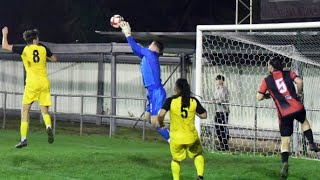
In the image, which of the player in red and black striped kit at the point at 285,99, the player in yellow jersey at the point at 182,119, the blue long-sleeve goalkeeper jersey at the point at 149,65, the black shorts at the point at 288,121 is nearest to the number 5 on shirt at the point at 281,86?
the player in red and black striped kit at the point at 285,99

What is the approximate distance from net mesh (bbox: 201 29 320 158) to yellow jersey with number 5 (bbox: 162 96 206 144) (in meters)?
5.49

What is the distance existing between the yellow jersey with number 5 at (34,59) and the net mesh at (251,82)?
14.0 feet

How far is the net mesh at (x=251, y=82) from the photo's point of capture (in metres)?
16.8

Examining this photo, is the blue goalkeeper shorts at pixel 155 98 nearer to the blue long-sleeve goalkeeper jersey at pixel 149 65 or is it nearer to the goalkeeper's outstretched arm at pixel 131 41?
the blue long-sleeve goalkeeper jersey at pixel 149 65

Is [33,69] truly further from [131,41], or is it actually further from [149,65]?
[149,65]

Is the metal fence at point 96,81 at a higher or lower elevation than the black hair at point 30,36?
lower

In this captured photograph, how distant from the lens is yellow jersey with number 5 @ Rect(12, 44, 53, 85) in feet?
47.2

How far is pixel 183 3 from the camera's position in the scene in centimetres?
3606

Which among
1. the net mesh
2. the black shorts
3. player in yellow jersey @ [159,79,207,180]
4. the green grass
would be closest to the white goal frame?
the net mesh

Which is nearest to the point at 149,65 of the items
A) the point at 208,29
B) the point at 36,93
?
the point at 36,93

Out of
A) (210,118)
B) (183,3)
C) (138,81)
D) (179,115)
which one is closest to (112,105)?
(138,81)

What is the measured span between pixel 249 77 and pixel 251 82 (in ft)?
0.50

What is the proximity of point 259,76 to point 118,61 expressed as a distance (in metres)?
6.92

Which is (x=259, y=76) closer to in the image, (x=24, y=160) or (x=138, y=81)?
(x=138, y=81)
